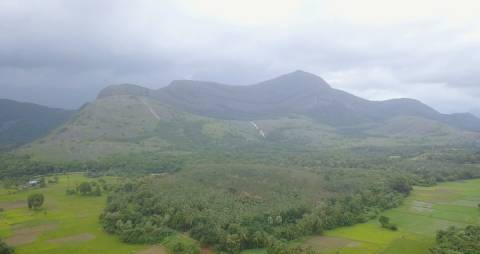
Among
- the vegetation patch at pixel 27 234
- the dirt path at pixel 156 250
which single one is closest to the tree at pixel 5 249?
the vegetation patch at pixel 27 234

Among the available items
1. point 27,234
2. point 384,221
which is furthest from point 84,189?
point 384,221

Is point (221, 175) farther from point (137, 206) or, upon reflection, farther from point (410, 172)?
point (410, 172)

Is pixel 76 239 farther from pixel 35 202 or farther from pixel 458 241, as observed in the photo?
pixel 458 241

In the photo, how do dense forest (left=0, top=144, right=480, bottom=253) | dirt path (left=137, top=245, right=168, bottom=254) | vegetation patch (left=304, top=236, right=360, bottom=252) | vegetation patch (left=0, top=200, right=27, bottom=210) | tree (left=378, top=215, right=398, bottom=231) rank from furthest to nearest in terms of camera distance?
vegetation patch (left=0, top=200, right=27, bottom=210)
tree (left=378, top=215, right=398, bottom=231)
dense forest (left=0, top=144, right=480, bottom=253)
vegetation patch (left=304, top=236, right=360, bottom=252)
dirt path (left=137, top=245, right=168, bottom=254)

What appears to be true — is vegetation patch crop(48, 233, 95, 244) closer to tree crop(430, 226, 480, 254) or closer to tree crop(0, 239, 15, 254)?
tree crop(0, 239, 15, 254)

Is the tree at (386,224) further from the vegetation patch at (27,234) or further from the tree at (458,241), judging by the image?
the vegetation patch at (27,234)

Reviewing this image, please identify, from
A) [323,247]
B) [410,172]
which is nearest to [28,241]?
[323,247]

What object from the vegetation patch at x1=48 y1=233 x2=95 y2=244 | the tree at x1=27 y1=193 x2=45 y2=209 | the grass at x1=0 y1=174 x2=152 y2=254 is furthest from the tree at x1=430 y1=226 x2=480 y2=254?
the tree at x1=27 y1=193 x2=45 y2=209
